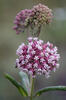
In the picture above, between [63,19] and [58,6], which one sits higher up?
[58,6]

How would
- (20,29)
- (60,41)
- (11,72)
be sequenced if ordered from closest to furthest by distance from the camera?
(20,29)
(11,72)
(60,41)

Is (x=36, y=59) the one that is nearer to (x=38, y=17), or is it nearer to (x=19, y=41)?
(x=38, y=17)

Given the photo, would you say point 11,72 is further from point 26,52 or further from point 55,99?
point 26,52

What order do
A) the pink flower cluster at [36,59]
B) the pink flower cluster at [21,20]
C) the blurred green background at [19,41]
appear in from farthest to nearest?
1. the blurred green background at [19,41]
2. the pink flower cluster at [21,20]
3. the pink flower cluster at [36,59]

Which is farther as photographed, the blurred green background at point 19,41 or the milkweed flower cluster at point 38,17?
the blurred green background at point 19,41

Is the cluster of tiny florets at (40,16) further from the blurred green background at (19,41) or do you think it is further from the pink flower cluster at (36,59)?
the blurred green background at (19,41)

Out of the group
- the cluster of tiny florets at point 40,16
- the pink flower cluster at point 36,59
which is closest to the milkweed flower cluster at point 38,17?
the cluster of tiny florets at point 40,16

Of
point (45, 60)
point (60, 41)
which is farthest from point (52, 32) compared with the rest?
point (45, 60)
